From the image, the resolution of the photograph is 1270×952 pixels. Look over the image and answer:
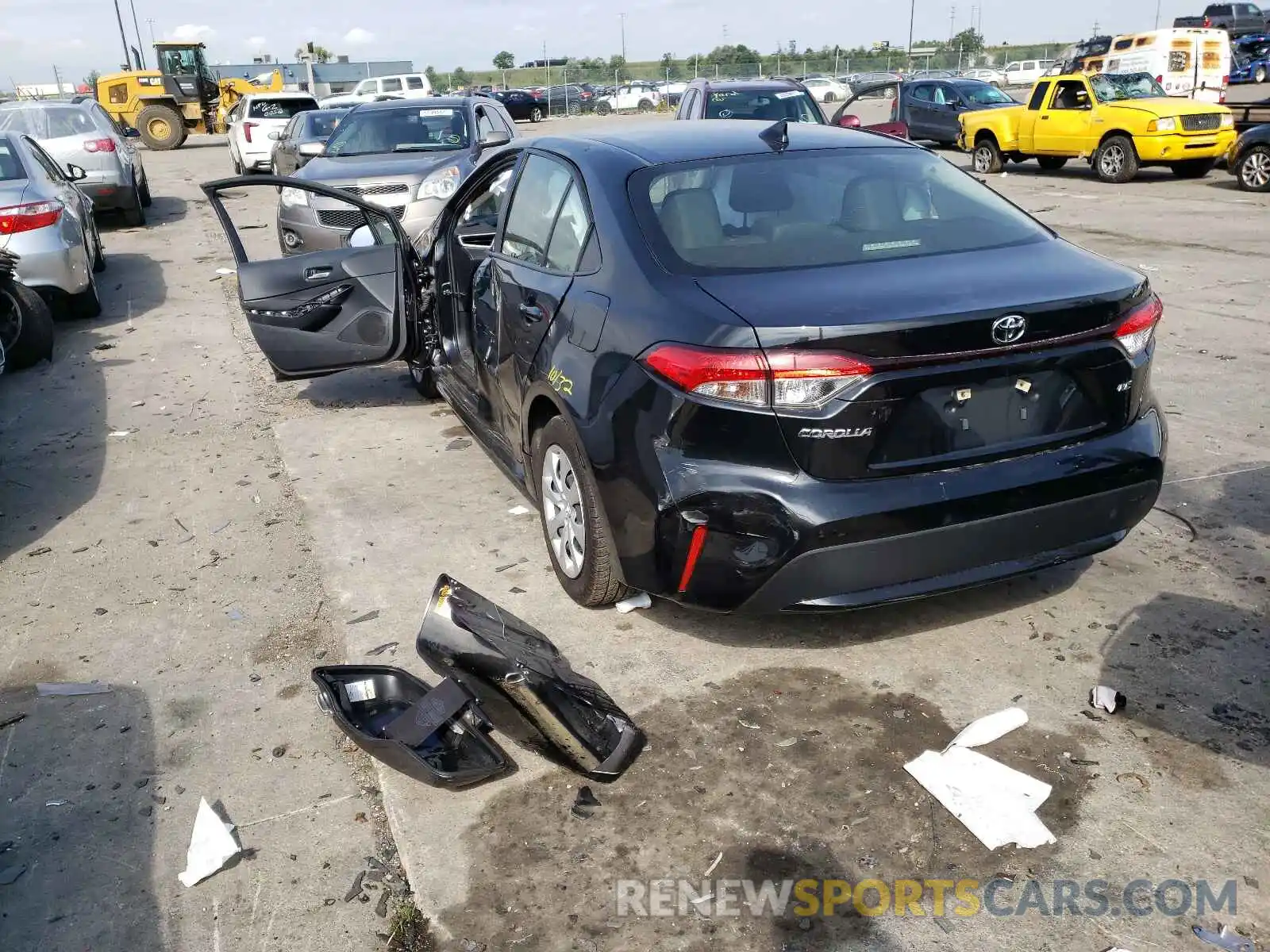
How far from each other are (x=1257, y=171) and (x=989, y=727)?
15917 mm

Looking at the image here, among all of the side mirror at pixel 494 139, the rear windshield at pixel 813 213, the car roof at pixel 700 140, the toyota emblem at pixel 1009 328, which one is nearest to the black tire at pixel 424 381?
the car roof at pixel 700 140

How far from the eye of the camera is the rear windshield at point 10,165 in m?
9.43

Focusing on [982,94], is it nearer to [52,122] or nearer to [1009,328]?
[52,122]

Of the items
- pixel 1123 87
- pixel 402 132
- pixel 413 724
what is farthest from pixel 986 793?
pixel 1123 87

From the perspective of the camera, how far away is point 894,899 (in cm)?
271

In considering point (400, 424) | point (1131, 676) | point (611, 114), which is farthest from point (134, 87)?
point (1131, 676)

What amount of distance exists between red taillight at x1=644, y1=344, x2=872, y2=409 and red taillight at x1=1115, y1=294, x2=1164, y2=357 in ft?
3.15

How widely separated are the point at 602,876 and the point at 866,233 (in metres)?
2.29

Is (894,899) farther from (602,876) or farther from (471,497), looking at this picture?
(471,497)

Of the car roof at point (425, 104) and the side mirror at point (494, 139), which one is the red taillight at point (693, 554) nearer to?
the side mirror at point (494, 139)

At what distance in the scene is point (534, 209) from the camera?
181 inches

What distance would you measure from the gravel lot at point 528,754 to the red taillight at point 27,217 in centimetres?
346

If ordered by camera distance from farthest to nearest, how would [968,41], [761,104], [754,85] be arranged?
[968,41] < [754,85] < [761,104]

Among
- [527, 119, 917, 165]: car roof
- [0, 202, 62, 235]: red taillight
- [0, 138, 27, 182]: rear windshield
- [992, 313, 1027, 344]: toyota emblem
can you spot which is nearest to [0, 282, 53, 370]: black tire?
[0, 202, 62, 235]: red taillight
